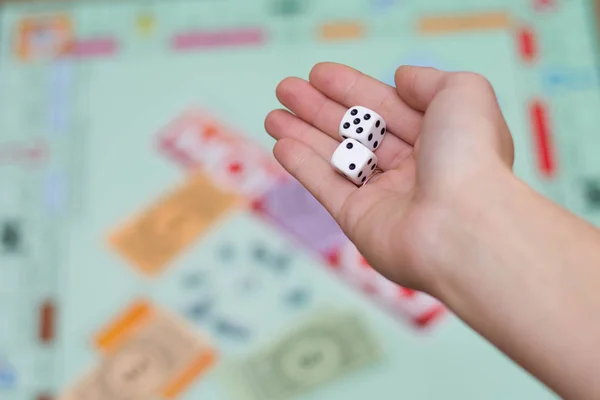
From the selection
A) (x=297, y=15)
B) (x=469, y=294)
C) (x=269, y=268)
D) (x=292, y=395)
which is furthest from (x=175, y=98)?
(x=469, y=294)

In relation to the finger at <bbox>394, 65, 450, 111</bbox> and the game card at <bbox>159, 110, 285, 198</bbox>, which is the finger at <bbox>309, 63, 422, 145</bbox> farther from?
the game card at <bbox>159, 110, 285, 198</bbox>

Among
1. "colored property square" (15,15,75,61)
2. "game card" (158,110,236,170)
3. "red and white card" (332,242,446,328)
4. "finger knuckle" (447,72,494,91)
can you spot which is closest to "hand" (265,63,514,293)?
"finger knuckle" (447,72,494,91)

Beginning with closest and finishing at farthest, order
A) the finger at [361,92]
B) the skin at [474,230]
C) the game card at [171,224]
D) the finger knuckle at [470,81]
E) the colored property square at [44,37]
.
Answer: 1. the skin at [474,230]
2. the finger knuckle at [470,81]
3. the finger at [361,92]
4. the game card at [171,224]
5. the colored property square at [44,37]

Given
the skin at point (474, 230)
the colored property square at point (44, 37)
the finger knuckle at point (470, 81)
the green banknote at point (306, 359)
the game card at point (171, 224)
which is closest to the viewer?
the skin at point (474, 230)

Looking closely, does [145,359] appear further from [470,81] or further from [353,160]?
[470,81]

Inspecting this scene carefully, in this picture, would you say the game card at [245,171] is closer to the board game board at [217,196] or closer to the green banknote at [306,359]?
the board game board at [217,196]

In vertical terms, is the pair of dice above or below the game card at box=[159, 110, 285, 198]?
above

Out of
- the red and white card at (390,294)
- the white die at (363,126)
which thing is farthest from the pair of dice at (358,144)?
the red and white card at (390,294)

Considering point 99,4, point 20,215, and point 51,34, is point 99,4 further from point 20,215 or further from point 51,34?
point 20,215
